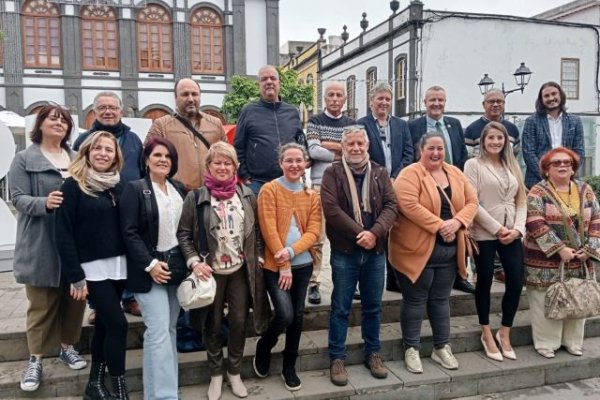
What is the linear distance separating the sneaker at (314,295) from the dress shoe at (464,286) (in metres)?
1.45

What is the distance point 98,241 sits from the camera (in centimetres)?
307

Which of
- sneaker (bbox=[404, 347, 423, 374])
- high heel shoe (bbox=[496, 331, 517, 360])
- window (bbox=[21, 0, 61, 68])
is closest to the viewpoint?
sneaker (bbox=[404, 347, 423, 374])

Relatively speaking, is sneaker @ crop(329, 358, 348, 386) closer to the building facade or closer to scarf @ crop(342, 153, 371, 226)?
scarf @ crop(342, 153, 371, 226)

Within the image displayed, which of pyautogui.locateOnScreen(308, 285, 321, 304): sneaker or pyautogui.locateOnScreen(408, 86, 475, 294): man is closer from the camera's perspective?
pyautogui.locateOnScreen(308, 285, 321, 304): sneaker

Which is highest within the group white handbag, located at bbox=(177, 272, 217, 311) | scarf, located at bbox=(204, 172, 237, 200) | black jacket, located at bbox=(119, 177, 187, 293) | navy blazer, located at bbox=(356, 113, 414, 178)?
navy blazer, located at bbox=(356, 113, 414, 178)

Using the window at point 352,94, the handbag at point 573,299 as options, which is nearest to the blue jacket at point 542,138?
the handbag at point 573,299

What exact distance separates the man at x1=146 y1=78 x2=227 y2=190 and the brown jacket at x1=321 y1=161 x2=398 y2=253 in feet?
3.36

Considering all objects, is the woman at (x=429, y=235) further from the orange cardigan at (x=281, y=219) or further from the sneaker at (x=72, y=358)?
the sneaker at (x=72, y=358)

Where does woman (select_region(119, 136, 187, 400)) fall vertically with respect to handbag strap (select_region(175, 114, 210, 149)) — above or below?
below

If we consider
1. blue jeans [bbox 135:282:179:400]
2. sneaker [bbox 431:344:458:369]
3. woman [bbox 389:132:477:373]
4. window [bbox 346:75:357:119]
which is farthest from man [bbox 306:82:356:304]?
window [bbox 346:75:357:119]

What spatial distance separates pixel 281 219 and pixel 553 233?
2309 millimetres

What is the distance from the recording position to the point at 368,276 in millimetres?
3627

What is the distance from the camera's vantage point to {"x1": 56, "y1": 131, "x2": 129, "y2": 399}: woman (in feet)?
9.88

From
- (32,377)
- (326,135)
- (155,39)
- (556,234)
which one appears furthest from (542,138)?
(155,39)
